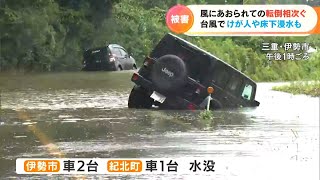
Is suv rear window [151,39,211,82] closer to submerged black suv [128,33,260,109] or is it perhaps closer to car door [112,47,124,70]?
submerged black suv [128,33,260,109]

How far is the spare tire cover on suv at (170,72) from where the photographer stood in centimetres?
668

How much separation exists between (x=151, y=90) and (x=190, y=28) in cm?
263

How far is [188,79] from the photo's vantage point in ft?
23.7

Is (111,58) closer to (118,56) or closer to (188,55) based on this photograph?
(118,56)

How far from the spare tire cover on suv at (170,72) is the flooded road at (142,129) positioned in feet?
1.03

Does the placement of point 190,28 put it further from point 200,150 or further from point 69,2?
point 69,2

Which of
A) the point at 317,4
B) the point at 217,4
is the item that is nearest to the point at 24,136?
the point at 217,4

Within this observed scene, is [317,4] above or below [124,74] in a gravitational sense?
above

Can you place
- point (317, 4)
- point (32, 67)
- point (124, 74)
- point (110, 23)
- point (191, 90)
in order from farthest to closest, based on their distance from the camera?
point (32, 67) < point (191, 90) < point (124, 74) < point (110, 23) < point (317, 4)

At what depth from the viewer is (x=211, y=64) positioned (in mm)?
7121

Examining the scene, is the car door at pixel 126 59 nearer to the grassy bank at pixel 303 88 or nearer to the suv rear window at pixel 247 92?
the suv rear window at pixel 247 92

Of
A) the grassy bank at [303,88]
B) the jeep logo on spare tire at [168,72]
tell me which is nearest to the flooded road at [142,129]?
the grassy bank at [303,88]

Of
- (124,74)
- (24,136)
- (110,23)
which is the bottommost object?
(24,136)

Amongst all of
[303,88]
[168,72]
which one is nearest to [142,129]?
[168,72]
